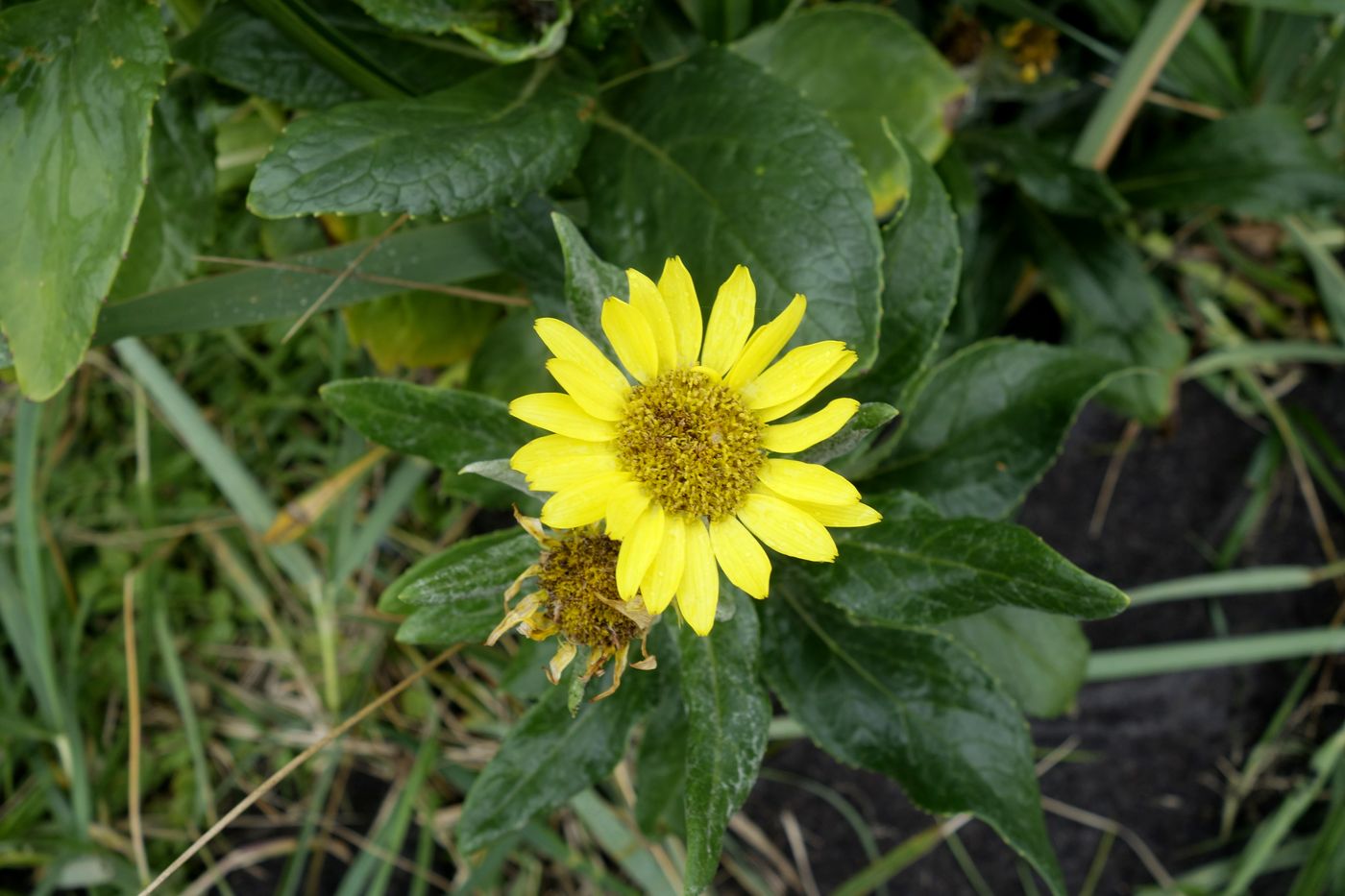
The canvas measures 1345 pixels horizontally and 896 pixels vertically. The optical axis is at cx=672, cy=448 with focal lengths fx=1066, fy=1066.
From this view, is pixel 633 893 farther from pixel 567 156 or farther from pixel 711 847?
pixel 567 156

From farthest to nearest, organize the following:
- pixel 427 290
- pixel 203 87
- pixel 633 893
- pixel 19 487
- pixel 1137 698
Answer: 1. pixel 1137 698
2. pixel 633 893
3. pixel 19 487
4. pixel 427 290
5. pixel 203 87

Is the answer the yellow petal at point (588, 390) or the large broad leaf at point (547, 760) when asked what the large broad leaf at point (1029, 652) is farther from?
the yellow petal at point (588, 390)

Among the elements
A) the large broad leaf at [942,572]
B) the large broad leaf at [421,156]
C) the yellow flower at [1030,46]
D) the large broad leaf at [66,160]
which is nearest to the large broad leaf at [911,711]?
the large broad leaf at [942,572]

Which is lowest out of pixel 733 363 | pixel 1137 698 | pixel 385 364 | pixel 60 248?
pixel 1137 698

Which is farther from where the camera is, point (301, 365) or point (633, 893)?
point (301, 365)

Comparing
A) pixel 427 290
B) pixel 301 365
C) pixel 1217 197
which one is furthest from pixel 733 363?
pixel 301 365

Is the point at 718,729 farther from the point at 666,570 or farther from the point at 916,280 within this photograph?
the point at 916,280
